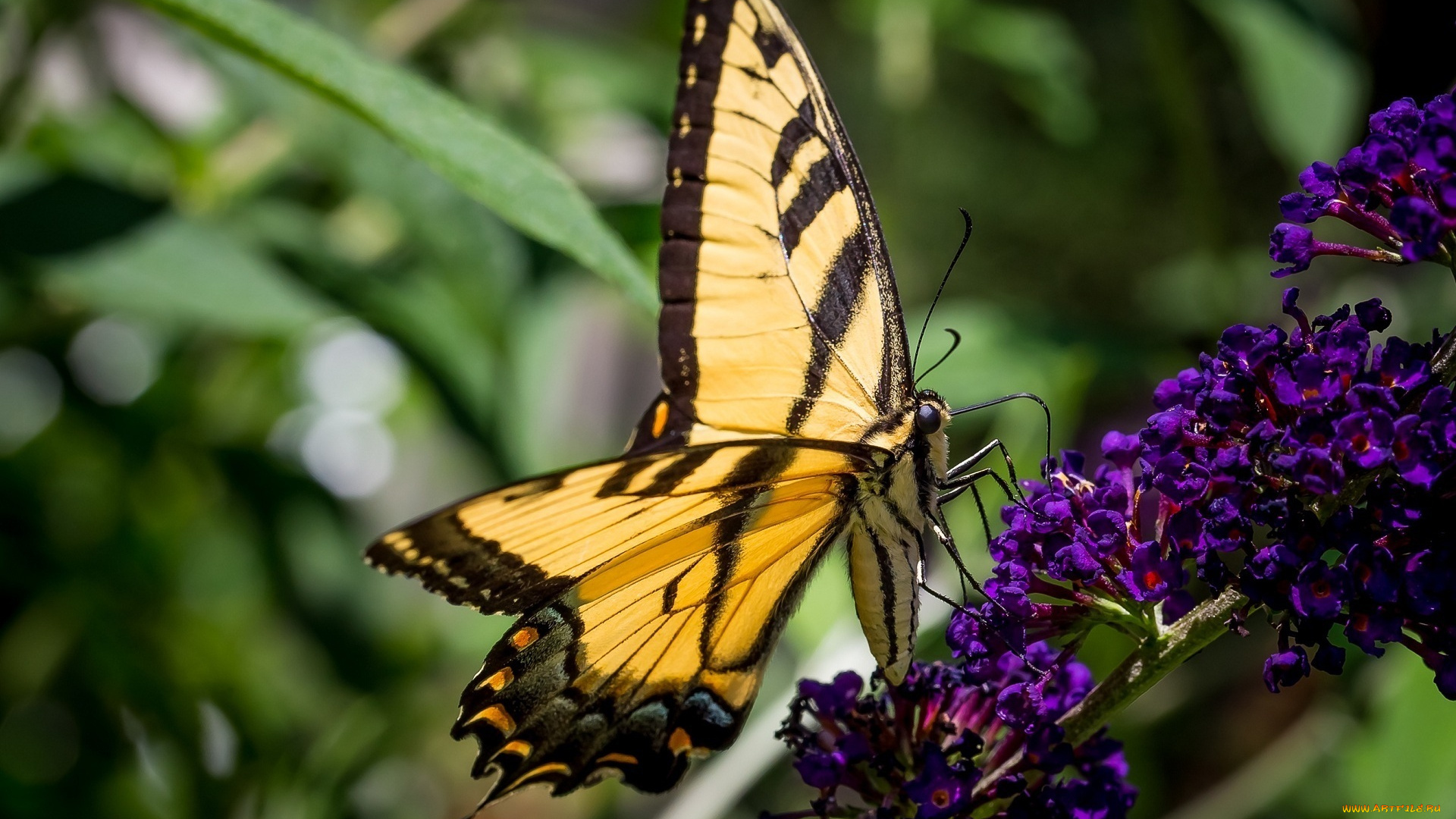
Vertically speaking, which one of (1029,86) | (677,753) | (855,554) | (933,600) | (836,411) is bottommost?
(933,600)

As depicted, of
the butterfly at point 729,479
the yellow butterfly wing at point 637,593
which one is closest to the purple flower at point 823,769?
the butterfly at point 729,479

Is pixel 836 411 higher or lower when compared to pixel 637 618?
higher

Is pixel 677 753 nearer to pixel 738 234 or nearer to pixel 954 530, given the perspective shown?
pixel 738 234

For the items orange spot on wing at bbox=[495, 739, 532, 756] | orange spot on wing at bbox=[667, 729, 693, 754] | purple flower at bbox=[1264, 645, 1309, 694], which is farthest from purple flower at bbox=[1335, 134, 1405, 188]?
orange spot on wing at bbox=[495, 739, 532, 756]

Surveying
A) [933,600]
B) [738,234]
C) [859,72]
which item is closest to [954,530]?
[933,600]

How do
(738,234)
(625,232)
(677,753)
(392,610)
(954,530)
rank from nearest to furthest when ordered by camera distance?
(677,753), (738,234), (625,232), (954,530), (392,610)

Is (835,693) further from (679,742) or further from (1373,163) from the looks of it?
(1373,163)

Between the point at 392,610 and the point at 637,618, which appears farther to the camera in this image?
the point at 392,610

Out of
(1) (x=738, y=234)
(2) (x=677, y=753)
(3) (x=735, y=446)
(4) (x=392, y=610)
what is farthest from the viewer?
(4) (x=392, y=610)
